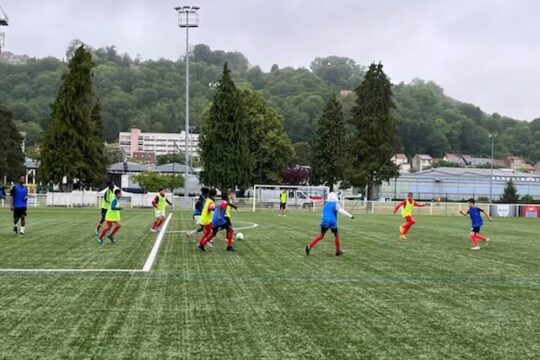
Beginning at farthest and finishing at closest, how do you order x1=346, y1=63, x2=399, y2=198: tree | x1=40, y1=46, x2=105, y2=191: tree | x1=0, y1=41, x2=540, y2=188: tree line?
1. x1=0, y1=41, x2=540, y2=188: tree line
2. x1=346, y1=63, x2=399, y2=198: tree
3. x1=40, y1=46, x2=105, y2=191: tree

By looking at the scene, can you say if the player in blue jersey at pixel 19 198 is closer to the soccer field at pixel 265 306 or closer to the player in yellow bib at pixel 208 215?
the soccer field at pixel 265 306

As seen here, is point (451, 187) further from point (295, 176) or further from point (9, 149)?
point (9, 149)

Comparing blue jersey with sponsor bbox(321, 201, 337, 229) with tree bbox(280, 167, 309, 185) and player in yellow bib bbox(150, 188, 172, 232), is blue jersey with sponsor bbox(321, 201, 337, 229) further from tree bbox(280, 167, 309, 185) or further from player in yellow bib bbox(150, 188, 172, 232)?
tree bbox(280, 167, 309, 185)

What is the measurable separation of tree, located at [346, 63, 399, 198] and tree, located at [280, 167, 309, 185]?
19.5 meters

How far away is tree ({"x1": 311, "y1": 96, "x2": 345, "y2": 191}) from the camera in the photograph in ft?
251

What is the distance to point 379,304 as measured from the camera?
A: 8.42 m

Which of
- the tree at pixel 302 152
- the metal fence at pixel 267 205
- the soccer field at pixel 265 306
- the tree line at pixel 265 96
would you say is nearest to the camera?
the soccer field at pixel 265 306

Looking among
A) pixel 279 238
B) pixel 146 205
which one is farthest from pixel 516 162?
pixel 279 238

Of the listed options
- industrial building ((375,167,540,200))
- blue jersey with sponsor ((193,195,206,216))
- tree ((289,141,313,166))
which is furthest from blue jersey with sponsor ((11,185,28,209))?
tree ((289,141,313,166))

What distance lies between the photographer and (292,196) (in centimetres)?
5850

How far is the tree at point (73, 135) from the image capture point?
5712 centimetres

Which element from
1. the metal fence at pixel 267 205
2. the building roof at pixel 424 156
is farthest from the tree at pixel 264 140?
the building roof at pixel 424 156

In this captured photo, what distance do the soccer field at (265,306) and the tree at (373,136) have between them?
169 ft

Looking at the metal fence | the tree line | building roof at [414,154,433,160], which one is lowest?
the metal fence
